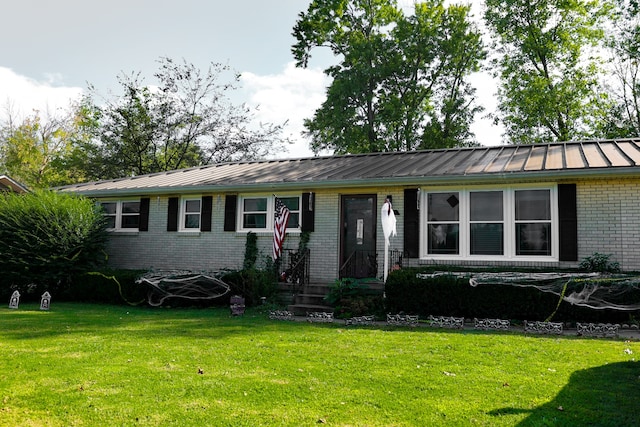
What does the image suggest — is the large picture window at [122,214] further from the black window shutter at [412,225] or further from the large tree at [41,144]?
the large tree at [41,144]

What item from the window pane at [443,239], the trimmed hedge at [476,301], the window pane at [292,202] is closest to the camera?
the trimmed hedge at [476,301]

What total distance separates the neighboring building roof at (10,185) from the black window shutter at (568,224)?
17.0 metres

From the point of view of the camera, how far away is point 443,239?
11.2 metres

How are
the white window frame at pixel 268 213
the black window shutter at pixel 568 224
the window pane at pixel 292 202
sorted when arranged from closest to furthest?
the black window shutter at pixel 568 224
the white window frame at pixel 268 213
the window pane at pixel 292 202

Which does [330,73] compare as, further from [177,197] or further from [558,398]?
[558,398]

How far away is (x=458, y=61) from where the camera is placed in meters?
27.9

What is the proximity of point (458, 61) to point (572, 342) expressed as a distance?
23819 mm

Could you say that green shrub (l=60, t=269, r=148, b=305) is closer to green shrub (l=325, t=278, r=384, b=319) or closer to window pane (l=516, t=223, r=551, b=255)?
green shrub (l=325, t=278, r=384, b=319)

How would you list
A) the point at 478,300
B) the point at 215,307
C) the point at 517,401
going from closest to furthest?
1. the point at 517,401
2. the point at 478,300
3. the point at 215,307

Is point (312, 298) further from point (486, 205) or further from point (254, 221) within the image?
point (486, 205)

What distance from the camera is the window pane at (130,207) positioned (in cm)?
1521

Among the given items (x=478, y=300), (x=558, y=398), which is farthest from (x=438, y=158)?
(x=558, y=398)

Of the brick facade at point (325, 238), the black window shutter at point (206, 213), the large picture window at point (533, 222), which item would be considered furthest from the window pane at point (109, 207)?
the large picture window at point (533, 222)

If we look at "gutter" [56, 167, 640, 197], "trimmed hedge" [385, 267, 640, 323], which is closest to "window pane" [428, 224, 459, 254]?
"gutter" [56, 167, 640, 197]
